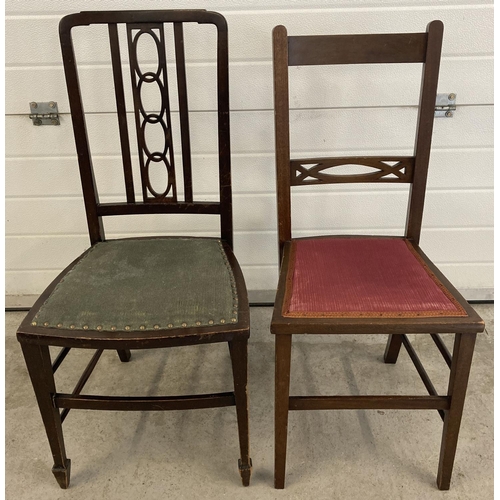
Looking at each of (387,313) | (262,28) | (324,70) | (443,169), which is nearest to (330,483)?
(387,313)

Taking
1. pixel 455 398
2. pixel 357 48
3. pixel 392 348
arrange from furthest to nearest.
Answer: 1. pixel 392 348
2. pixel 357 48
3. pixel 455 398

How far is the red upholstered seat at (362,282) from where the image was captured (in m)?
1.10

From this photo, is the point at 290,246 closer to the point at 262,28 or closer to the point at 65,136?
the point at 262,28

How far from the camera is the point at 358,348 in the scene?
6.15 feet

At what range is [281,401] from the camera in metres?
1.20

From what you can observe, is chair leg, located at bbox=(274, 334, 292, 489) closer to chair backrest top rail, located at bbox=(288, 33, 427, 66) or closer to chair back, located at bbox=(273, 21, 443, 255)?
chair back, located at bbox=(273, 21, 443, 255)

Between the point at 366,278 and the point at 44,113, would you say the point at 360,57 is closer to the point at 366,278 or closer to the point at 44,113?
Result: the point at 366,278

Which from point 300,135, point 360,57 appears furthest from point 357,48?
point 300,135

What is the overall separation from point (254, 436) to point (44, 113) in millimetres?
1414

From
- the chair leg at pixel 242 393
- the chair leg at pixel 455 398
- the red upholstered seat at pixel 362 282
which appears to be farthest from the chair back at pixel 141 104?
the chair leg at pixel 455 398

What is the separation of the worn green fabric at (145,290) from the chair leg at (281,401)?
0.15 meters

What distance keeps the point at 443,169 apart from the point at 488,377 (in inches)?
32.5

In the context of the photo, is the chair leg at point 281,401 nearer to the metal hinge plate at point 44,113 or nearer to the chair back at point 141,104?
the chair back at point 141,104

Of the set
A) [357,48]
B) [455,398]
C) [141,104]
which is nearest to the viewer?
[455,398]
